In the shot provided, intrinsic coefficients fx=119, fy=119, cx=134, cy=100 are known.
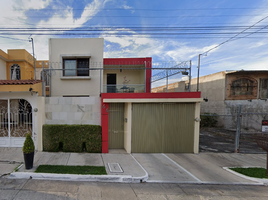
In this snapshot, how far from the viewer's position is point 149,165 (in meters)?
4.51

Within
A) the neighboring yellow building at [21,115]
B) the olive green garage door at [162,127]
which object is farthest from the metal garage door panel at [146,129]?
the neighboring yellow building at [21,115]

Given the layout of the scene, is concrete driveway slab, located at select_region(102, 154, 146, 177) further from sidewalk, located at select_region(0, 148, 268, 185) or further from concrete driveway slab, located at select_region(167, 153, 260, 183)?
concrete driveway slab, located at select_region(167, 153, 260, 183)

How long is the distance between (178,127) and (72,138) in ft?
16.2

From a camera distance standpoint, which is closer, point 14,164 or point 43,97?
point 14,164

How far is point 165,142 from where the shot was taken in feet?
18.5

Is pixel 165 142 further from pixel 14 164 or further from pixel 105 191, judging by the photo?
pixel 14 164

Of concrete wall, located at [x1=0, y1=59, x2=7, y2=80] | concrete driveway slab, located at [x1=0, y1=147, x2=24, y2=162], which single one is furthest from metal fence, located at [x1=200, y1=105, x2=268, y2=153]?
concrete wall, located at [x1=0, y1=59, x2=7, y2=80]

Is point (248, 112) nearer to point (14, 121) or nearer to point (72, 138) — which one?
point (72, 138)

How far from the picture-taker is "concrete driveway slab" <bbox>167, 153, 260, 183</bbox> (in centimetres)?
384

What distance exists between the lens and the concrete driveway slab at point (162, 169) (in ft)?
12.3

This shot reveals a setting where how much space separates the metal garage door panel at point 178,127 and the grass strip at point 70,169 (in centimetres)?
310

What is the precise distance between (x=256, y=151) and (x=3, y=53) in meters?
18.3

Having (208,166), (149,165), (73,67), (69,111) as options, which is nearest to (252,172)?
(208,166)

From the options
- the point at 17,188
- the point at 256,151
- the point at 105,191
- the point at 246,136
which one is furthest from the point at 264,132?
the point at 17,188
